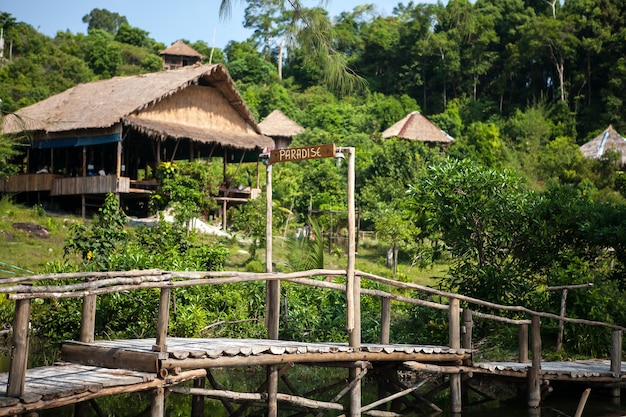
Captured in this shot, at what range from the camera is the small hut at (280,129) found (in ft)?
118

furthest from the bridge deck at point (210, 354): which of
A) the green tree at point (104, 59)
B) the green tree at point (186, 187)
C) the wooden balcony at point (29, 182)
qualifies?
the green tree at point (104, 59)

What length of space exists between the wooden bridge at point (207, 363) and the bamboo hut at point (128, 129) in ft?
39.6

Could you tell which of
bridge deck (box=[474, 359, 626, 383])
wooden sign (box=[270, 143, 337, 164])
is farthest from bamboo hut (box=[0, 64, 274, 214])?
bridge deck (box=[474, 359, 626, 383])

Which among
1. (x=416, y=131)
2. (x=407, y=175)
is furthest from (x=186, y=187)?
(x=416, y=131)

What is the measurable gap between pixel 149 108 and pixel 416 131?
15.1 meters

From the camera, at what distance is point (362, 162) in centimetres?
2930

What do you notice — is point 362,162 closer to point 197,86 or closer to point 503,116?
point 197,86

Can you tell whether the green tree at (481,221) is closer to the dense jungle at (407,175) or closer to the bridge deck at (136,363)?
the dense jungle at (407,175)

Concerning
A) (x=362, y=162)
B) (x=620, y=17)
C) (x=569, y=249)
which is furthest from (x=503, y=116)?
(x=569, y=249)

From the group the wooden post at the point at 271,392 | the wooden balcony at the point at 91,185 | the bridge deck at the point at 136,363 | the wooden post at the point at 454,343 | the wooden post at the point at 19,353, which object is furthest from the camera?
the wooden balcony at the point at 91,185

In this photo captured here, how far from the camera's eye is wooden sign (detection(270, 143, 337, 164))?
816 cm

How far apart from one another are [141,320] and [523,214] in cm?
564

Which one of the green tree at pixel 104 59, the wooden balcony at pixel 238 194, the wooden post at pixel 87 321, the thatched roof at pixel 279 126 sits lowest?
the wooden post at pixel 87 321

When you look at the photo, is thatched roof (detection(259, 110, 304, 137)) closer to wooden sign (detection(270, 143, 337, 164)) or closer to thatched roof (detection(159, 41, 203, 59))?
thatched roof (detection(159, 41, 203, 59))
